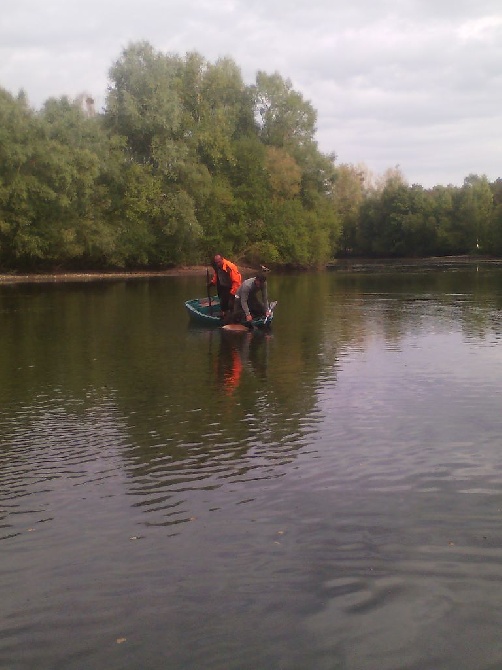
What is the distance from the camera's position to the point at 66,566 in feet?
21.6

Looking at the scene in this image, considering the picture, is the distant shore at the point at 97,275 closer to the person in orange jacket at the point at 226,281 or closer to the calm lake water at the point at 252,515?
the person in orange jacket at the point at 226,281

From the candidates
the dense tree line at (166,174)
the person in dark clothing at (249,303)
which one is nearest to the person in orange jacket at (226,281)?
the person in dark clothing at (249,303)

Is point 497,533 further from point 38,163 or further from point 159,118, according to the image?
point 159,118

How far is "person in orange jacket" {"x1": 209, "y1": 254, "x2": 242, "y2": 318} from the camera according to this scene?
2398 centimetres

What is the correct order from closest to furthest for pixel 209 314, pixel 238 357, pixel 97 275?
pixel 238 357 < pixel 209 314 < pixel 97 275

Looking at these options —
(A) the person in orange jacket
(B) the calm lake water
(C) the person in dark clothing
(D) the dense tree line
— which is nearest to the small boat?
(C) the person in dark clothing

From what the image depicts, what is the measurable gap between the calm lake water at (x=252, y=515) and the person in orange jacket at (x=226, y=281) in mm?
7462

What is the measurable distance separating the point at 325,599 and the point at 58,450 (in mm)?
5405

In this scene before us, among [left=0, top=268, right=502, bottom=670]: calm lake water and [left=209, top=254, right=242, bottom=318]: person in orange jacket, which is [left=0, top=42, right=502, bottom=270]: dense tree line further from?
[left=0, top=268, right=502, bottom=670]: calm lake water

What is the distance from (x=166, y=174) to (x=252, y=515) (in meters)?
57.2

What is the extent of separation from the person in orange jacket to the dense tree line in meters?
32.9

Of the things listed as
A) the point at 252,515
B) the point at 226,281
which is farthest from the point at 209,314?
the point at 252,515

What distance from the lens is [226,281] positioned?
24203 millimetres

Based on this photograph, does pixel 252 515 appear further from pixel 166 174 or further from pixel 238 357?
pixel 166 174
